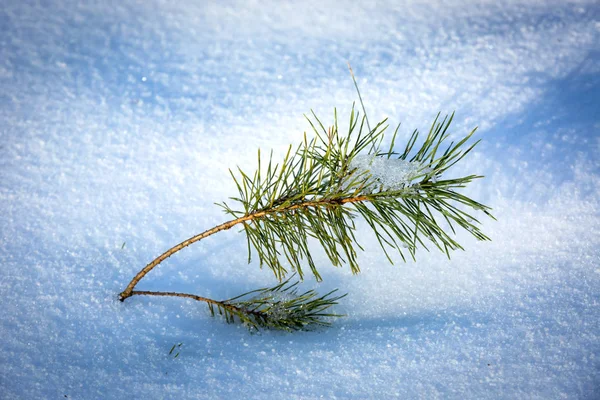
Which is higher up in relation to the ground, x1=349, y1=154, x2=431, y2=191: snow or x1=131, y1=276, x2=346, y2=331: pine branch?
x1=349, y1=154, x2=431, y2=191: snow

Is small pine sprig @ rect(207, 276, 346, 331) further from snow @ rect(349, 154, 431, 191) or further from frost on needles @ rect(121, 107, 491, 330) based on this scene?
snow @ rect(349, 154, 431, 191)

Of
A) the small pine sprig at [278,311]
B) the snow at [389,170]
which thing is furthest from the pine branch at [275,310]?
the snow at [389,170]

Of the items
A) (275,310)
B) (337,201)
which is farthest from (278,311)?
(337,201)

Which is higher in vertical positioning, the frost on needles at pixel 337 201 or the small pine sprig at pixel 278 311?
the frost on needles at pixel 337 201

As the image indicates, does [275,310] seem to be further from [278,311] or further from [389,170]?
[389,170]

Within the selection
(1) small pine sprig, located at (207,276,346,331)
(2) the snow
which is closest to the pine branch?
(1) small pine sprig, located at (207,276,346,331)

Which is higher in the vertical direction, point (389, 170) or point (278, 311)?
point (389, 170)

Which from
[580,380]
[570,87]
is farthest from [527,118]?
[580,380]

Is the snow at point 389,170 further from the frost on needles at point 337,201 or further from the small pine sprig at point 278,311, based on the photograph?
the small pine sprig at point 278,311
